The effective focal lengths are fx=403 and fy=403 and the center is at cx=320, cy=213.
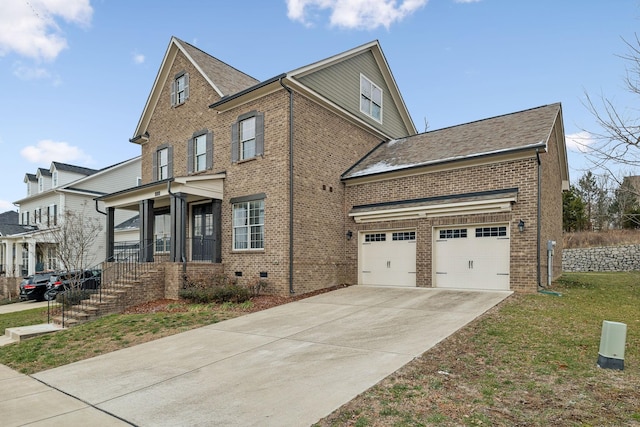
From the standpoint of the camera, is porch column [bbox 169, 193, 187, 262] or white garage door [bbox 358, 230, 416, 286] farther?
white garage door [bbox 358, 230, 416, 286]

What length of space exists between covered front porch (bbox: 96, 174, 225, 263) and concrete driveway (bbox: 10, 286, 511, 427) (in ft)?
17.1

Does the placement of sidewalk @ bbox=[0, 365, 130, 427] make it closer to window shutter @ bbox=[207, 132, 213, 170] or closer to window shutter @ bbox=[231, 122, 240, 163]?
window shutter @ bbox=[231, 122, 240, 163]

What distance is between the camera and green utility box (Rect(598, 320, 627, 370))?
211 inches

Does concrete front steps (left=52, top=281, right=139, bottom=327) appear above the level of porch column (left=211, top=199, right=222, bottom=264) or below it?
below

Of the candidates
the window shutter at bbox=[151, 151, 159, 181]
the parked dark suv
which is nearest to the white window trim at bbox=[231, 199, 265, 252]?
the window shutter at bbox=[151, 151, 159, 181]

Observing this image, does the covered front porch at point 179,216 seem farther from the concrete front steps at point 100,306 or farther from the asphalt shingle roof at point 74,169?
the asphalt shingle roof at point 74,169

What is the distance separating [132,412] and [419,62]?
22.3 metres

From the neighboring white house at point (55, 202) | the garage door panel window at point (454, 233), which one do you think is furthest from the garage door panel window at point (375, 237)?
the neighboring white house at point (55, 202)

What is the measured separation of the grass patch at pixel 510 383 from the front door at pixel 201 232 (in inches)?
→ 424

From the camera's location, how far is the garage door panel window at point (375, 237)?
14.8 m

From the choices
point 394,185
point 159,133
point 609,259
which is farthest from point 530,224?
point 609,259

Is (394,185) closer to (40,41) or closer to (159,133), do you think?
(159,133)

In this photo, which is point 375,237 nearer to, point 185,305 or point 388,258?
point 388,258

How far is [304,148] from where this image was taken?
13.9 m
